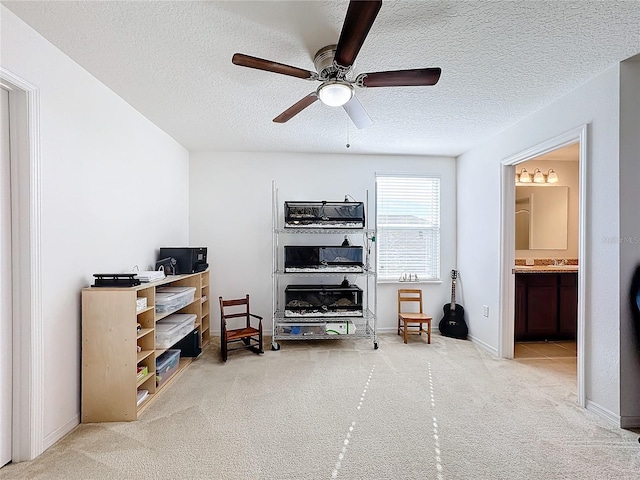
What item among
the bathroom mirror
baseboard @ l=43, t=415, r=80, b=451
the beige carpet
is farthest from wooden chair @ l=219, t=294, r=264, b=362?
the bathroom mirror

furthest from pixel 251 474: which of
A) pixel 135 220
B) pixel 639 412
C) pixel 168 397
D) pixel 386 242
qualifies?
pixel 386 242

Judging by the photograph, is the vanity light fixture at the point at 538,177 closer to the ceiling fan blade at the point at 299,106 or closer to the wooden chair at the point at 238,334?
the ceiling fan blade at the point at 299,106

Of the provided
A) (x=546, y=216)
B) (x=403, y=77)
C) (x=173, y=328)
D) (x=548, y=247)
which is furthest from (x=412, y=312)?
(x=403, y=77)

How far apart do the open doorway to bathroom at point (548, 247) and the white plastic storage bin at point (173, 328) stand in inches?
149

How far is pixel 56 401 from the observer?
2055 mm

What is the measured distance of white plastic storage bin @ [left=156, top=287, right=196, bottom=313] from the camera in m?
2.83

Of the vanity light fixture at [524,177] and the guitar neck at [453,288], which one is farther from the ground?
the vanity light fixture at [524,177]

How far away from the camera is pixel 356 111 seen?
7.50 feet

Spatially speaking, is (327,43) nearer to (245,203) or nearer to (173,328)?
(173,328)

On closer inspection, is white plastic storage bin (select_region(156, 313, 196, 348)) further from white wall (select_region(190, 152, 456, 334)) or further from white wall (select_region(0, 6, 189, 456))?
white wall (select_region(190, 152, 456, 334))

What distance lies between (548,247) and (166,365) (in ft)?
16.4

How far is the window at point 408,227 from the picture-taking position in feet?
15.1

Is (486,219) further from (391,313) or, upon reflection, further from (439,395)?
(439,395)

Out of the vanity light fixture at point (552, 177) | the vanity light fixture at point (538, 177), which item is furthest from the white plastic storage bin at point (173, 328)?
the vanity light fixture at point (552, 177)
